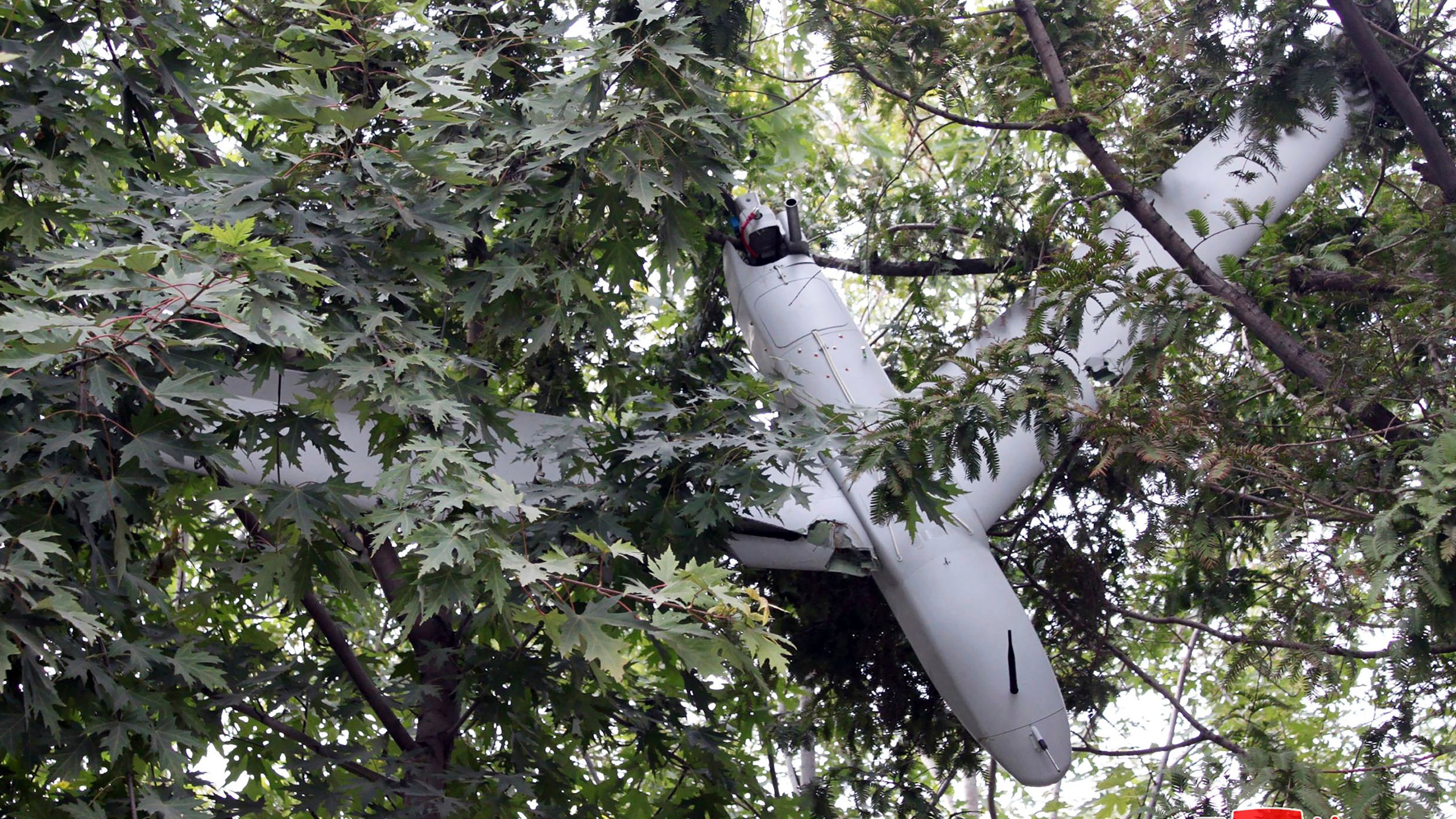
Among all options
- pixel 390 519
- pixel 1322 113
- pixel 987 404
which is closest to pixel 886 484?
pixel 987 404

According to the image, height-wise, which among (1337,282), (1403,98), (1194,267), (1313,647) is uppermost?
(1403,98)

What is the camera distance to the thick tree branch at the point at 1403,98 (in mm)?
4297

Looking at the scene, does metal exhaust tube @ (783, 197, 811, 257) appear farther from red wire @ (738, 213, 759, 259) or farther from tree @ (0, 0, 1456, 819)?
tree @ (0, 0, 1456, 819)

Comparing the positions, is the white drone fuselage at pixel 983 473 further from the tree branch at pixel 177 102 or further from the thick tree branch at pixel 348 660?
the tree branch at pixel 177 102

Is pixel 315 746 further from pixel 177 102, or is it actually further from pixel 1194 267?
pixel 1194 267

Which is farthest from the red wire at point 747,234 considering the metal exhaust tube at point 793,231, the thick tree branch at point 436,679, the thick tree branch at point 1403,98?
the thick tree branch at point 1403,98

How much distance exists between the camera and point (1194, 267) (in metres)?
4.42

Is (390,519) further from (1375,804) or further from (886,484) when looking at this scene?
(1375,804)

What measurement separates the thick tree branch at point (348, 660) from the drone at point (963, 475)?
184 mm

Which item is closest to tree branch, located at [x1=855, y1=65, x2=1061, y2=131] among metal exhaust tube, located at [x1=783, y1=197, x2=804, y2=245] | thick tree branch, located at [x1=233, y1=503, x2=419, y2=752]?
metal exhaust tube, located at [x1=783, y1=197, x2=804, y2=245]

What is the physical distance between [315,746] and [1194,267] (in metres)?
3.44

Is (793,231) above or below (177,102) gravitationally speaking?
above

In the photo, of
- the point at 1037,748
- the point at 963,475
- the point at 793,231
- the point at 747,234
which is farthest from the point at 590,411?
the point at 1037,748

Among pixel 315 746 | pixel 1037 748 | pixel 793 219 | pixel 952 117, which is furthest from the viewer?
pixel 793 219
